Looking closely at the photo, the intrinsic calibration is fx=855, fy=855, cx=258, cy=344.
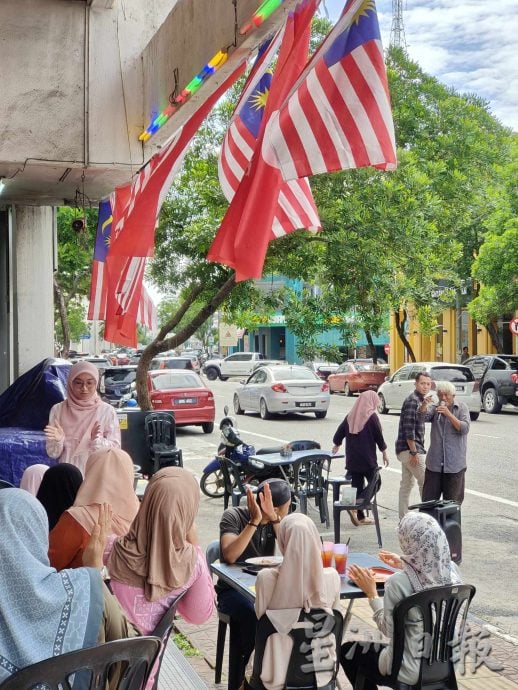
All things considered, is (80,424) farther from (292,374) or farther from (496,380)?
(496,380)

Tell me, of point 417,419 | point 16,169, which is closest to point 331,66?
point 16,169

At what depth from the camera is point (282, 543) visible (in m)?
4.25

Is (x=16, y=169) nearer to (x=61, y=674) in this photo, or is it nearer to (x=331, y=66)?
(x=331, y=66)

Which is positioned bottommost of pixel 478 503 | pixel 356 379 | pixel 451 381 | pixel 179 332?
pixel 478 503

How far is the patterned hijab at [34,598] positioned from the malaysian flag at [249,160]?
3.64m

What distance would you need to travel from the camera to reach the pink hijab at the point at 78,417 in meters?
7.12

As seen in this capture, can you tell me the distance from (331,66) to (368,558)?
3.18 meters

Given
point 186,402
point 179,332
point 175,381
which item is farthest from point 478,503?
point 175,381

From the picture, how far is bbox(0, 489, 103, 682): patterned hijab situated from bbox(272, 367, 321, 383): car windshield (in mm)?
21469

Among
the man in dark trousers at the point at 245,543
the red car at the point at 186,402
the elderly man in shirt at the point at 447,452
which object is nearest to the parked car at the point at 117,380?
the red car at the point at 186,402

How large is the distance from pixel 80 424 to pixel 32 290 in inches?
140

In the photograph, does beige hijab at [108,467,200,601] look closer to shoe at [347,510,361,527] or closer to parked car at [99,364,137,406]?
shoe at [347,510,361,527]

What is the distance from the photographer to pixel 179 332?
12.2 meters

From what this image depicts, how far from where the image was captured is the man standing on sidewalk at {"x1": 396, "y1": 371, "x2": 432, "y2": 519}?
9.91 metres
